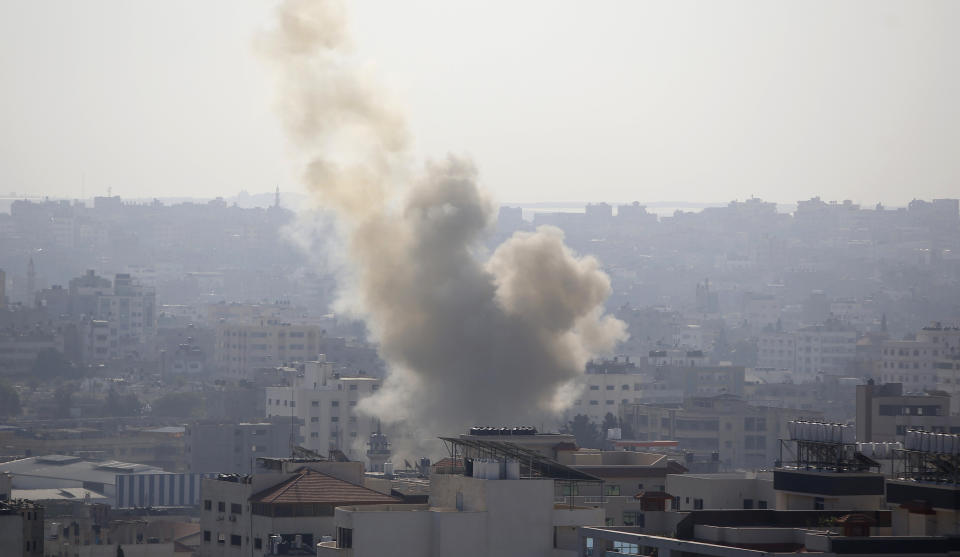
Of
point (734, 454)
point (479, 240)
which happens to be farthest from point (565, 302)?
point (734, 454)

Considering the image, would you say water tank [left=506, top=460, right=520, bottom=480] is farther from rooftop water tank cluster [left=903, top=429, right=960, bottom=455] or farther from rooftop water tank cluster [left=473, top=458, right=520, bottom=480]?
rooftop water tank cluster [left=903, top=429, right=960, bottom=455]

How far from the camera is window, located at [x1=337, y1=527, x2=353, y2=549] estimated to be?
149ft

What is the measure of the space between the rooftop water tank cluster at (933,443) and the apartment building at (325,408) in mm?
82391

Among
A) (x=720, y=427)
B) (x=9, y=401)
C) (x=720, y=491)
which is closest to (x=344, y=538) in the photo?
(x=720, y=491)

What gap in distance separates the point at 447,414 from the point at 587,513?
1695 inches

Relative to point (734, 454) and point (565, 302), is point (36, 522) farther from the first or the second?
point (734, 454)

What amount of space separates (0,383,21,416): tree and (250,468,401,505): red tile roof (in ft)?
384

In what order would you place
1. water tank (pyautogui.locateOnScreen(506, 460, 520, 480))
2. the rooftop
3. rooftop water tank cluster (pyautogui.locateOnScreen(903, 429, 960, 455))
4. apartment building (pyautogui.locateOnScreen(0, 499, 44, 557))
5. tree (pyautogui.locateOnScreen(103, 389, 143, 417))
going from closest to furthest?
rooftop water tank cluster (pyautogui.locateOnScreen(903, 429, 960, 455))
water tank (pyautogui.locateOnScreen(506, 460, 520, 480))
apartment building (pyautogui.locateOnScreen(0, 499, 44, 557))
the rooftop
tree (pyautogui.locateOnScreen(103, 389, 143, 417))

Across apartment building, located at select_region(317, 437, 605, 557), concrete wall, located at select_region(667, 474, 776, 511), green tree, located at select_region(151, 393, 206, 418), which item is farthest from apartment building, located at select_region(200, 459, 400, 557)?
green tree, located at select_region(151, 393, 206, 418)

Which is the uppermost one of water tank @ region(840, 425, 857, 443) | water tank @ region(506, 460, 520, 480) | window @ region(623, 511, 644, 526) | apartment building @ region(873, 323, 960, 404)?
apartment building @ region(873, 323, 960, 404)

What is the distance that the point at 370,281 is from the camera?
309 ft

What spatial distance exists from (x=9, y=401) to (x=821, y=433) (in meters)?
135

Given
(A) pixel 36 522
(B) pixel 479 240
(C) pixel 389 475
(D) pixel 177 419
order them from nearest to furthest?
(A) pixel 36 522 → (C) pixel 389 475 → (B) pixel 479 240 → (D) pixel 177 419

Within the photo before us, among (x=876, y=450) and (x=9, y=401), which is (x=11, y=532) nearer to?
(x=876, y=450)
